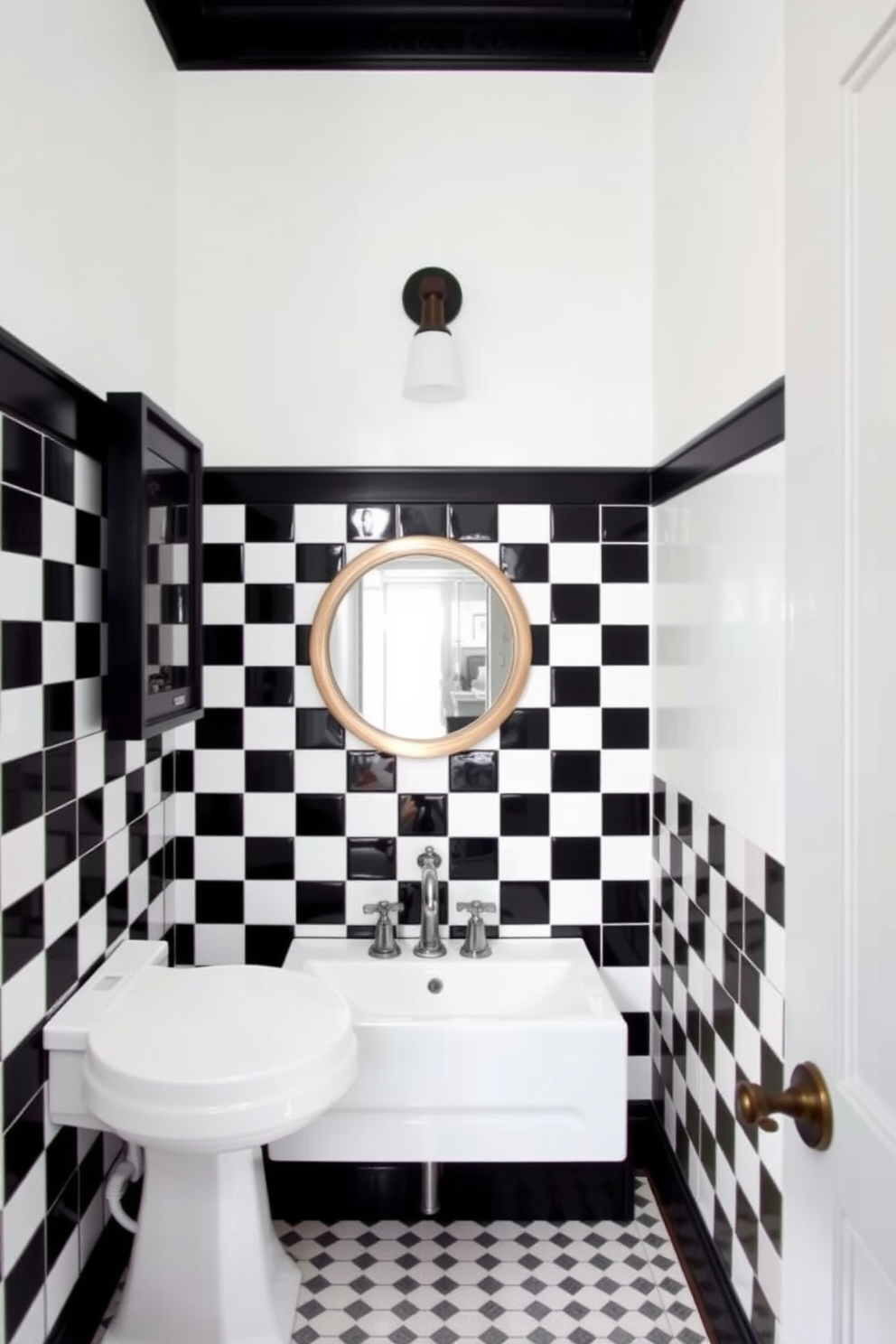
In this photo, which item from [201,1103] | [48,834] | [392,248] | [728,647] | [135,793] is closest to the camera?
[201,1103]

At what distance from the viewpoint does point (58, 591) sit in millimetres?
1478

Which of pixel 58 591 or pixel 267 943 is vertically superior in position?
pixel 58 591

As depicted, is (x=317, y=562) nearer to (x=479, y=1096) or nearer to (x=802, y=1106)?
(x=479, y=1096)

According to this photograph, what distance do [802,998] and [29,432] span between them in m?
1.32

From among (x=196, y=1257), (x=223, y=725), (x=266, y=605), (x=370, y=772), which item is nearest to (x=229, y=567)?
(x=266, y=605)

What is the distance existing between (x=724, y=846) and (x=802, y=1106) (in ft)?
2.61

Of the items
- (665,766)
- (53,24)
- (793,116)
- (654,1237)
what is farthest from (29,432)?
(654,1237)

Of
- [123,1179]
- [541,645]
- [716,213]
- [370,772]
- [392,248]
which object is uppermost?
[392,248]

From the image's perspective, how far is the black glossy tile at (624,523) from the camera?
6.83ft

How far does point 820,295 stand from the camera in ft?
2.49

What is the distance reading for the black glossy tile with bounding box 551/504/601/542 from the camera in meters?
2.08

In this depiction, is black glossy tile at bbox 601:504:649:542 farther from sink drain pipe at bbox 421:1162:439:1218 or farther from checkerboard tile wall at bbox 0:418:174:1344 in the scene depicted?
sink drain pipe at bbox 421:1162:439:1218

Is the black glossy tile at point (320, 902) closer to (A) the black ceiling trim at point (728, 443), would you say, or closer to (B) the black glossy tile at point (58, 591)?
(B) the black glossy tile at point (58, 591)

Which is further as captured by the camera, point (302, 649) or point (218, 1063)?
point (302, 649)
